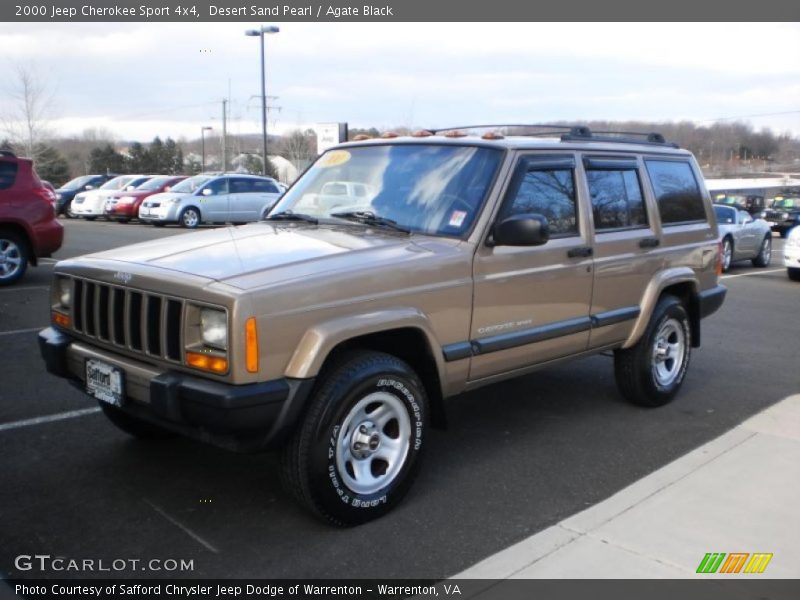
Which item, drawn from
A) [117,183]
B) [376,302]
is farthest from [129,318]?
[117,183]

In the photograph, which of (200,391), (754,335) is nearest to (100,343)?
(200,391)

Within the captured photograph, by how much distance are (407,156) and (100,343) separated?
7.07 ft

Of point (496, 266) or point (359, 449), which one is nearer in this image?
point (359, 449)

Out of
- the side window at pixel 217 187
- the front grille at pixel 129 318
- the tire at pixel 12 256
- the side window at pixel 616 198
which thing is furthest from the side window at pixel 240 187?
the front grille at pixel 129 318

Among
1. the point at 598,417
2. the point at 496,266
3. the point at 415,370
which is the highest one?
the point at 496,266

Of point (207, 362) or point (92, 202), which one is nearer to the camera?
point (207, 362)

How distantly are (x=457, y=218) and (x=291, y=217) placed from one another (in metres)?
1.21

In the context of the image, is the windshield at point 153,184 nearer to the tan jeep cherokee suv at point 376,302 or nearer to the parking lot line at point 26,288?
the parking lot line at point 26,288

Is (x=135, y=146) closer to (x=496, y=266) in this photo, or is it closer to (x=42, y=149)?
(x=42, y=149)

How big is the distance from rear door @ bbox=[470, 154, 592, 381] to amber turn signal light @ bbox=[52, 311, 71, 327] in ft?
7.38

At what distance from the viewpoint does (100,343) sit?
3.95m

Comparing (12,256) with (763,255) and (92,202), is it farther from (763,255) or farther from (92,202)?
(92,202)

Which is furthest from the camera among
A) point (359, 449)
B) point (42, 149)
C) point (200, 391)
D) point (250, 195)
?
point (42, 149)

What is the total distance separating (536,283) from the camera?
4.67 m
